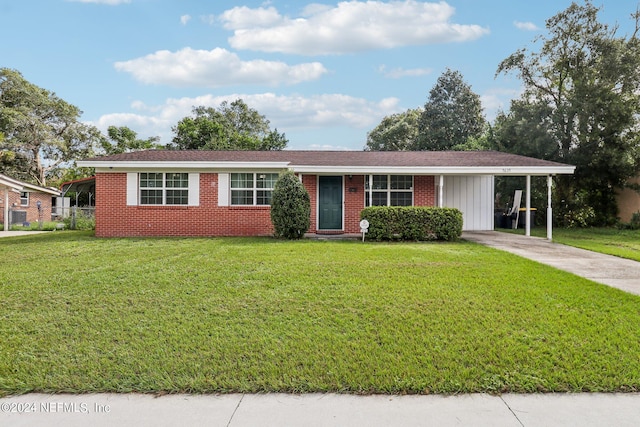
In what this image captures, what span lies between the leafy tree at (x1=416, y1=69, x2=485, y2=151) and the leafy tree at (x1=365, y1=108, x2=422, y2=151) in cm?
314

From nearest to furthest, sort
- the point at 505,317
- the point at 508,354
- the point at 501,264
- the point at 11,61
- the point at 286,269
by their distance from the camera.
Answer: the point at 508,354
the point at 505,317
the point at 286,269
the point at 501,264
the point at 11,61

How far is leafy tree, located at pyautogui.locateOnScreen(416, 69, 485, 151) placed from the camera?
33.2 m

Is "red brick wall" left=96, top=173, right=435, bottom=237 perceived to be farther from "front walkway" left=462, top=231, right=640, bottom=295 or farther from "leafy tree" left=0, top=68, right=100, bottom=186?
"leafy tree" left=0, top=68, right=100, bottom=186

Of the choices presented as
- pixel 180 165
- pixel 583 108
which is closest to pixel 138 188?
pixel 180 165

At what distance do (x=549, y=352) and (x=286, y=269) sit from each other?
4.18 metres

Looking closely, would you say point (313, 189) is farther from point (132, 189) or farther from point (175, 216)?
point (132, 189)

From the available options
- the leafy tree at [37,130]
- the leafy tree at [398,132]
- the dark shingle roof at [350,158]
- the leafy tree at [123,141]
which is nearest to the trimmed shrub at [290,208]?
the dark shingle roof at [350,158]

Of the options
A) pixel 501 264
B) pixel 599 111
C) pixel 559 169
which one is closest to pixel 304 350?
pixel 501 264

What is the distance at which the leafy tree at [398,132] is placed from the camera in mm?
39312

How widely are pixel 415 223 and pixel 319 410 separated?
29.7 feet

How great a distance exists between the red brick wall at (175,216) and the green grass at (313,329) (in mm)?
6154

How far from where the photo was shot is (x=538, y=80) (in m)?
20.7

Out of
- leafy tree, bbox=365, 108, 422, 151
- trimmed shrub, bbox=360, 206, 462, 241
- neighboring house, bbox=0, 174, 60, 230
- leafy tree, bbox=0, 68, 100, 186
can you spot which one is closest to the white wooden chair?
trimmed shrub, bbox=360, 206, 462, 241

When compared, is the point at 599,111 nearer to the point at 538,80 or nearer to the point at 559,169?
the point at 538,80
